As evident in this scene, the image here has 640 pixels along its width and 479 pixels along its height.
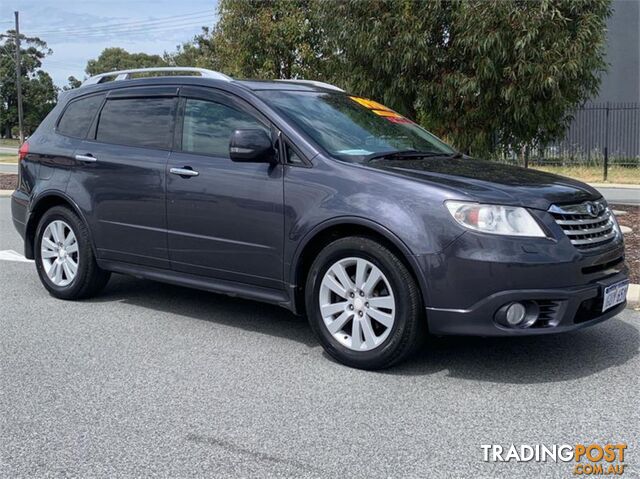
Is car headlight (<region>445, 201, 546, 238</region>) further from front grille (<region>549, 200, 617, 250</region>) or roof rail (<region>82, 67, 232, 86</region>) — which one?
roof rail (<region>82, 67, 232, 86</region>)

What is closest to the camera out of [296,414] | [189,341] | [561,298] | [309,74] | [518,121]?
[296,414]

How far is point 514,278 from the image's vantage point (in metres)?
4.13

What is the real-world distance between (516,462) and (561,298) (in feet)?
3.89

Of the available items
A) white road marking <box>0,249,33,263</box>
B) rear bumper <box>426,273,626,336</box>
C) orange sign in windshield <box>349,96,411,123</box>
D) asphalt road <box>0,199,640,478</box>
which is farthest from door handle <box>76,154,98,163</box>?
rear bumper <box>426,273,626,336</box>

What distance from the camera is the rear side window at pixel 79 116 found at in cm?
633

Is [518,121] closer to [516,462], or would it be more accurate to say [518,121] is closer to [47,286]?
[47,286]

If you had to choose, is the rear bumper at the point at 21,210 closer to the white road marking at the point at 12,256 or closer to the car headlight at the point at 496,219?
the white road marking at the point at 12,256

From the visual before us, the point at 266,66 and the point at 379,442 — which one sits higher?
the point at 266,66

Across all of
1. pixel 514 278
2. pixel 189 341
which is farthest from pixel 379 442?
pixel 189 341

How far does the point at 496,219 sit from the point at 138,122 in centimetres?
308

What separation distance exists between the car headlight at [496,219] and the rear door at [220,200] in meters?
1.23

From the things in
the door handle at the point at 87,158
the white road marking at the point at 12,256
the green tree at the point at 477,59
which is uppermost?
the green tree at the point at 477,59

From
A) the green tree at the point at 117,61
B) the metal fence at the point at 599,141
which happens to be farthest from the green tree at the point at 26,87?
the metal fence at the point at 599,141

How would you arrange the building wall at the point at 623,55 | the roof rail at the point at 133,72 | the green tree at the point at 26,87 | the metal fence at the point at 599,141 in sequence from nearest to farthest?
the roof rail at the point at 133,72 → the metal fence at the point at 599,141 → the building wall at the point at 623,55 → the green tree at the point at 26,87
